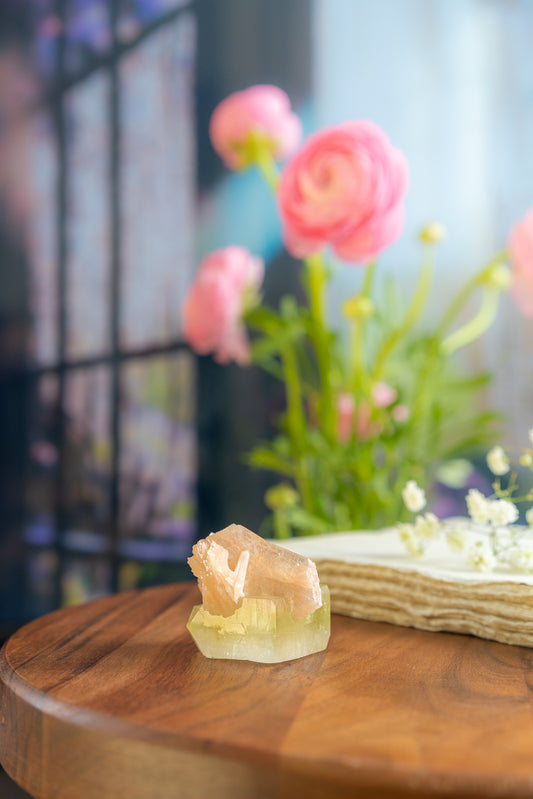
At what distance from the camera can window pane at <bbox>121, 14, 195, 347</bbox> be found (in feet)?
5.73

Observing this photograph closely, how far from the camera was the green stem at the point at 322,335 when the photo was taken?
1.19 metres

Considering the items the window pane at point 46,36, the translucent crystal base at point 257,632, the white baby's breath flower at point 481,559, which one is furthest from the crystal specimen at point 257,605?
the window pane at point 46,36

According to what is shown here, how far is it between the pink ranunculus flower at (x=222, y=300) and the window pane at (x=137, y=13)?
0.86 m

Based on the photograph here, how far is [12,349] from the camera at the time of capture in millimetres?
1728

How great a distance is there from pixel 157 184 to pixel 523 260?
3.29 feet

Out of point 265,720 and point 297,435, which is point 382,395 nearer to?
point 297,435

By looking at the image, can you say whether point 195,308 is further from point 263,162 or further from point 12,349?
point 12,349

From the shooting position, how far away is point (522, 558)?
24.2 inches

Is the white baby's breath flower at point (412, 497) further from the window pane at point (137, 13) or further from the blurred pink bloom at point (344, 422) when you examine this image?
the window pane at point (137, 13)

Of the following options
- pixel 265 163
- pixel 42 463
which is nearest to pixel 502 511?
pixel 265 163

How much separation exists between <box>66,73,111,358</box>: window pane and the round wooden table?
4.18 ft

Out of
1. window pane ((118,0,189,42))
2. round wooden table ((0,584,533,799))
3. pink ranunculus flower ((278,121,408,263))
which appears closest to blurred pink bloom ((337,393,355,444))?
pink ranunculus flower ((278,121,408,263))

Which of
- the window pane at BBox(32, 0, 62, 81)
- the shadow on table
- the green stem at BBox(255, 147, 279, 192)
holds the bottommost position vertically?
the shadow on table

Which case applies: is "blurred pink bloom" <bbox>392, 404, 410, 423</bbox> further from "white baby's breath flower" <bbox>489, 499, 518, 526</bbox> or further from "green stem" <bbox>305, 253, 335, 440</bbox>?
"white baby's breath flower" <bbox>489, 499, 518, 526</bbox>
